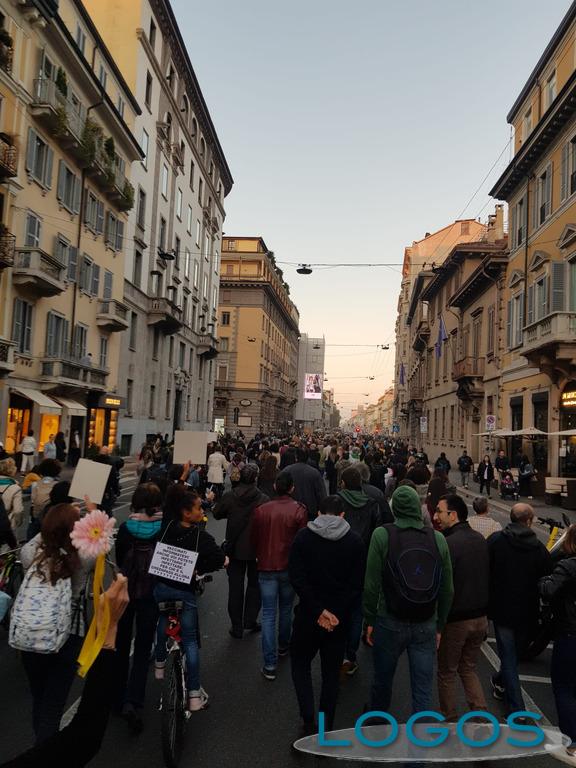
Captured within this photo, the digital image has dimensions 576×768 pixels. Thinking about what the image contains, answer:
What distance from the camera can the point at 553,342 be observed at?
20891 millimetres

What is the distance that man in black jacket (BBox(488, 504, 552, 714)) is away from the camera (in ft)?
15.8

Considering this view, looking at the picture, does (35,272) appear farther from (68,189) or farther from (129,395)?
(129,395)

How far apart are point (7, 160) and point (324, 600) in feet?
70.1

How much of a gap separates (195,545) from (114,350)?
97.6 feet

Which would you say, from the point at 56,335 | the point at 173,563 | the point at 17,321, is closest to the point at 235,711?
the point at 173,563

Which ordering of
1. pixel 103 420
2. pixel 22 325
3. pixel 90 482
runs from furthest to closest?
pixel 103 420
pixel 22 325
pixel 90 482

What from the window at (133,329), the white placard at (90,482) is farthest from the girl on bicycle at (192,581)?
the window at (133,329)

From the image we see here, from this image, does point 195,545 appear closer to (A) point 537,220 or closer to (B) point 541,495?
(B) point 541,495

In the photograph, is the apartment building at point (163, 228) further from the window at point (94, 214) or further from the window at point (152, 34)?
the window at point (94, 214)

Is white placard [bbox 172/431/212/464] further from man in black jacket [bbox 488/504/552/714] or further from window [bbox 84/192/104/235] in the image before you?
window [bbox 84/192/104/235]

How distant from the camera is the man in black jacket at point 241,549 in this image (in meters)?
6.80

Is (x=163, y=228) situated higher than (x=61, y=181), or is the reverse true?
(x=163, y=228)

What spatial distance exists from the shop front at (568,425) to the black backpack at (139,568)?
65.4 ft

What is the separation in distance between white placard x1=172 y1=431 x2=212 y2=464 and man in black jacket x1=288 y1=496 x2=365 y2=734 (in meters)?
7.45
